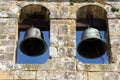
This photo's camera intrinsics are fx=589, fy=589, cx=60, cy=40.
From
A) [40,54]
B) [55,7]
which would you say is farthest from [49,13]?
[40,54]

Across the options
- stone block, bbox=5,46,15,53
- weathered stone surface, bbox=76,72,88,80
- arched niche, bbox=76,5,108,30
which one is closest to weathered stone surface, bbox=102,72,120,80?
weathered stone surface, bbox=76,72,88,80

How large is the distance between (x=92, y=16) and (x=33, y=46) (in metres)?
1.32

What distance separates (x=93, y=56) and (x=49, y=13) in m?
1.19

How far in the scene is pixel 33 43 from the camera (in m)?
10.3

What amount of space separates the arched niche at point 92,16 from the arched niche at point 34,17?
23.4 inches

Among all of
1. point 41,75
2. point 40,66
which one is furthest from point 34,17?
point 41,75

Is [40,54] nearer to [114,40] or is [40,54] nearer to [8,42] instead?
[8,42]

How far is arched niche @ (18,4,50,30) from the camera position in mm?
10688

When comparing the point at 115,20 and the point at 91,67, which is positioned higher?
the point at 115,20

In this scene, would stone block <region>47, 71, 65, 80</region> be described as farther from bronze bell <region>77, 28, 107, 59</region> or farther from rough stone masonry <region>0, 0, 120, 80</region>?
bronze bell <region>77, 28, 107, 59</region>

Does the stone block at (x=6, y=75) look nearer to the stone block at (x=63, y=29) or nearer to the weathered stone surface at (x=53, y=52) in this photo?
the weathered stone surface at (x=53, y=52)

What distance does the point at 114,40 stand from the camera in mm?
10219

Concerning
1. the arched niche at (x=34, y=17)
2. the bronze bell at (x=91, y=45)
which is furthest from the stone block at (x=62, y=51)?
the arched niche at (x=34, y=17)

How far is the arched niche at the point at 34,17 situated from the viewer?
10.7 m
